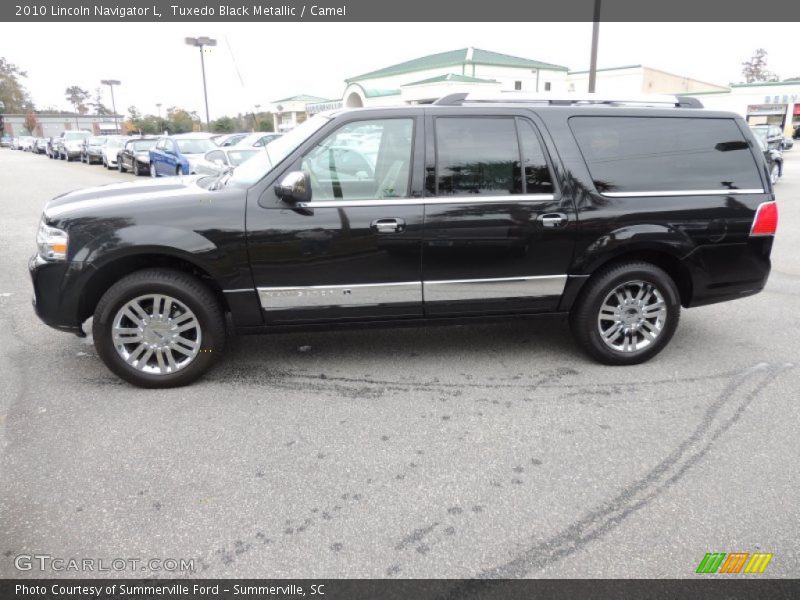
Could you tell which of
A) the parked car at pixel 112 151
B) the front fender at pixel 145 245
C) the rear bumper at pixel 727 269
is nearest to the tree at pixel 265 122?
the parked car at pixel 112 151

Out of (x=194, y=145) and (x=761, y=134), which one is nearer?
(x=194, y=145)

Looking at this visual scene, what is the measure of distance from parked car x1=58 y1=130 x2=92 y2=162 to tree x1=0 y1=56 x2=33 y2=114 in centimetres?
8749

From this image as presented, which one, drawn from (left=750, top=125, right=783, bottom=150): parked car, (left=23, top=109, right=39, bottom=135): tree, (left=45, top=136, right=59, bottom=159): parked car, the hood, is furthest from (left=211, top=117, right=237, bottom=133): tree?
the hood

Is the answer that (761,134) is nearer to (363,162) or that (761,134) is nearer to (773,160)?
(773,160)

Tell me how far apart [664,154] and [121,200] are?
12.9 ft

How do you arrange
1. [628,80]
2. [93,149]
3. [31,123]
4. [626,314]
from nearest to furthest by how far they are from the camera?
[626,314] → [93,149] → [628,80] → [31,123]

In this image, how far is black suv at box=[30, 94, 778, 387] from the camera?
3969 millimetres

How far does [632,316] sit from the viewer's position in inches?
179

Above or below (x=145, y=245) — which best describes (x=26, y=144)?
above

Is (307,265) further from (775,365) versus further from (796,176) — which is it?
(796,176)

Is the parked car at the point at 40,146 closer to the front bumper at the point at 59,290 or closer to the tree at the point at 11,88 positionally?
the front bumper at the point at 59,290

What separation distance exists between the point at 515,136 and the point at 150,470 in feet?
10.5

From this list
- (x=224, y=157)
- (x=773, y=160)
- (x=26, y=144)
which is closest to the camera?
(x=224, y=157)

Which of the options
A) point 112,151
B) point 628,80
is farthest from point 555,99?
point 628,80
